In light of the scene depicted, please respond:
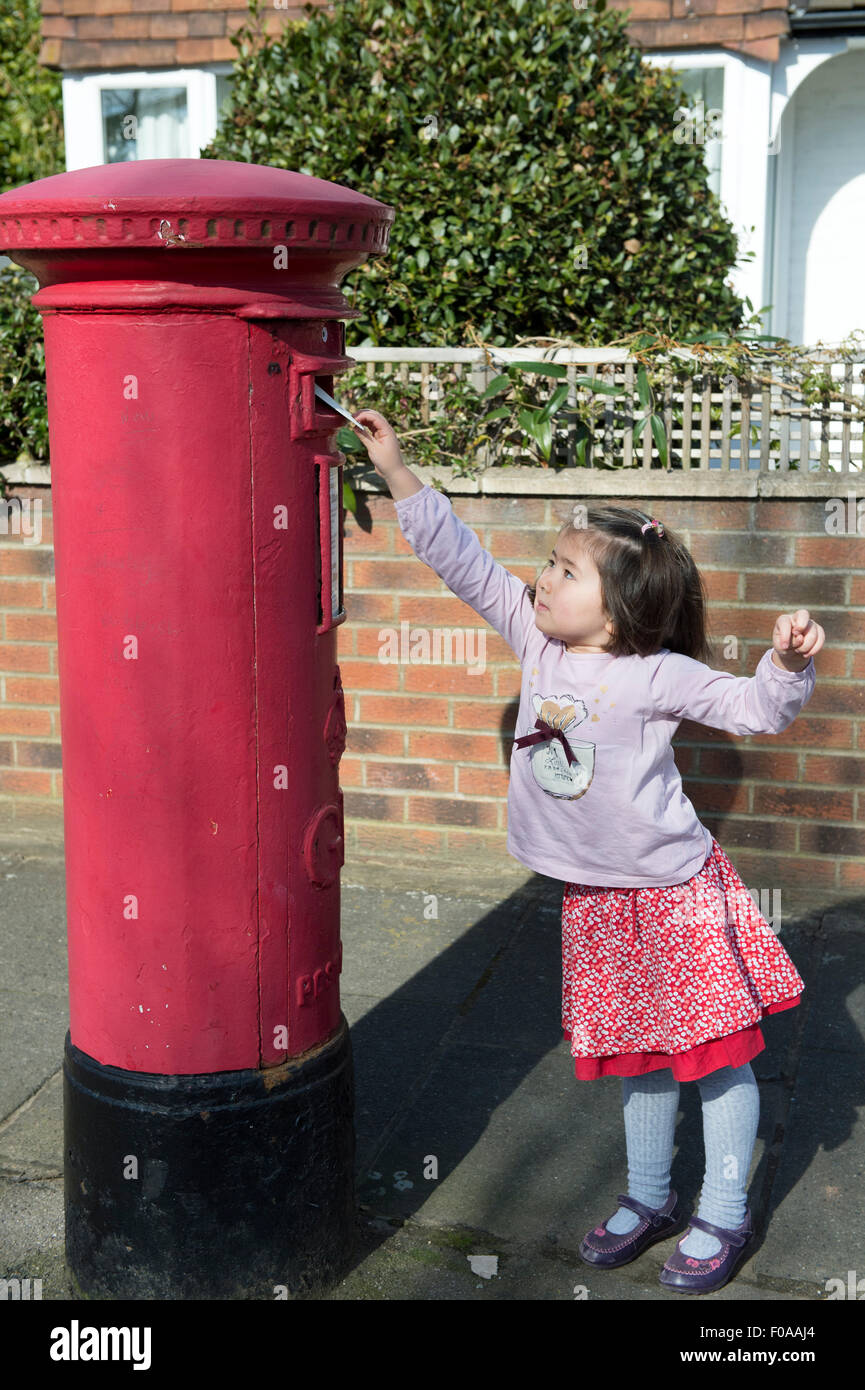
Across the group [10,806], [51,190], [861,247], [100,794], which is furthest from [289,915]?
[861,247]

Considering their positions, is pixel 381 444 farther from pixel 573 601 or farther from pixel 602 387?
pixel 602 387

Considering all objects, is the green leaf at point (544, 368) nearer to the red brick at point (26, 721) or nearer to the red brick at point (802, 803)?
the red brick at point (802, 803)

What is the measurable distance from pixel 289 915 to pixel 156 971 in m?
0.25

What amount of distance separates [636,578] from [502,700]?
197cm

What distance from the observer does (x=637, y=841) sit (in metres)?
2.69

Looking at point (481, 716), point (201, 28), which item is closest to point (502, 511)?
point (481, 716)

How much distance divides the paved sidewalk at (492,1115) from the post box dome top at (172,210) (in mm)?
1897

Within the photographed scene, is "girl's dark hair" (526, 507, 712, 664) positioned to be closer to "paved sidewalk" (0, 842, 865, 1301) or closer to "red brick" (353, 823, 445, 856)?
"paved sidewalk" (0, 842, 865, 1301)

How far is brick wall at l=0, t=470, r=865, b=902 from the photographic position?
4.39 m

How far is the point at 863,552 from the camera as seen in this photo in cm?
431

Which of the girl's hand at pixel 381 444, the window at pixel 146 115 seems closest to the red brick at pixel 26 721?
the girl's hand at pixel 381 444

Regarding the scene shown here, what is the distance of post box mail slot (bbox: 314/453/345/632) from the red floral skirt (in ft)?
2.41

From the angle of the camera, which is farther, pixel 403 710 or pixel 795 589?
pixel 403 710

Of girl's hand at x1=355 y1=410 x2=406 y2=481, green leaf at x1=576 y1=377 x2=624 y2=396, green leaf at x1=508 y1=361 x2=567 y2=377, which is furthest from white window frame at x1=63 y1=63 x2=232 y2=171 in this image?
girl's hand at x1=355 y1=410 x2=406 y2=481
